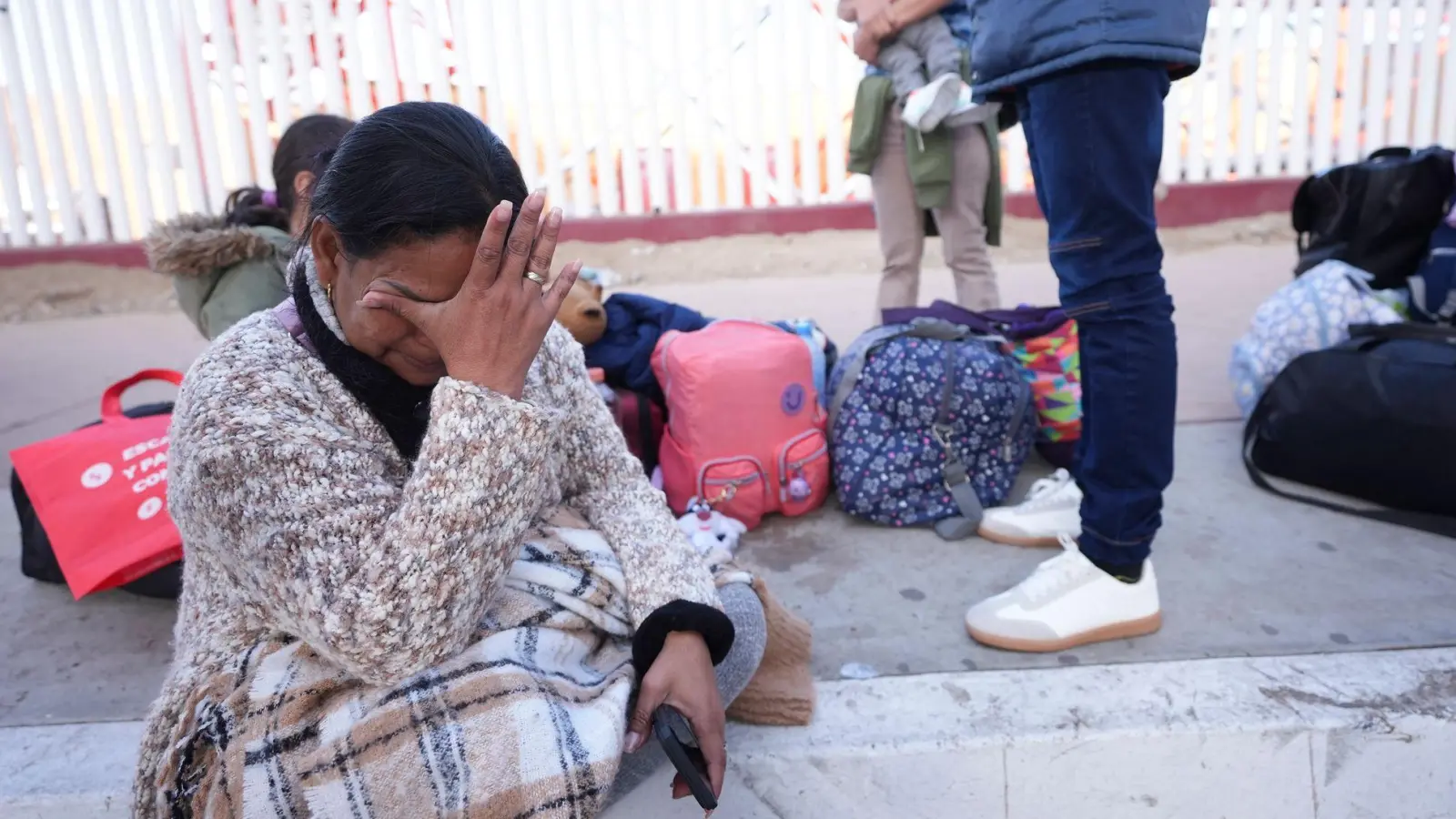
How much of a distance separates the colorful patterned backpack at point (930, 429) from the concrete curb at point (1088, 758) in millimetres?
791

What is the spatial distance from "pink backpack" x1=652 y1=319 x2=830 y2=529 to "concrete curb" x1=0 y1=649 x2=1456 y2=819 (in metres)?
0.88

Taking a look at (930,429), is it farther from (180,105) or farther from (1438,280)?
(180,105)

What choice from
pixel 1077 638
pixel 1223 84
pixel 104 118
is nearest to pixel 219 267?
pixel 1077 638

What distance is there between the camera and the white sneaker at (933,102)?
9.81ft

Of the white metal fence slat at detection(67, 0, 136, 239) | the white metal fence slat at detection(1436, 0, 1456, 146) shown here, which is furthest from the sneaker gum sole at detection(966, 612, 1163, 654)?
the white metal fence slat at detection(1436, 0, 1456, 146)

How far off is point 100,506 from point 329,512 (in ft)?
4.30

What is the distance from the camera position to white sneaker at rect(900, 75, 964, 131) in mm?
2990

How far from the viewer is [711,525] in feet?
7.80

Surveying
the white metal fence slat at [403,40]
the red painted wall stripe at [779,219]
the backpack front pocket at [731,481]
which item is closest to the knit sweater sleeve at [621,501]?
the backpack front pocket at [731,481]

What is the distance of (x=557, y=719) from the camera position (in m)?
1.14

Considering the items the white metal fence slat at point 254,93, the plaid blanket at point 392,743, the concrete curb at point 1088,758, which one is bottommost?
the concrete curb at point 1088,758

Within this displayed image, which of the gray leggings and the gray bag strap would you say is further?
the gray bag strap

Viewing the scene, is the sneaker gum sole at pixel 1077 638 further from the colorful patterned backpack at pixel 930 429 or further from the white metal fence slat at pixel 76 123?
the white metal fence slat at pixel 76 123

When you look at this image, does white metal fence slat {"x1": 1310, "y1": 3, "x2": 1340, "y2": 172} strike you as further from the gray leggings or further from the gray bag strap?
the gray leggings
